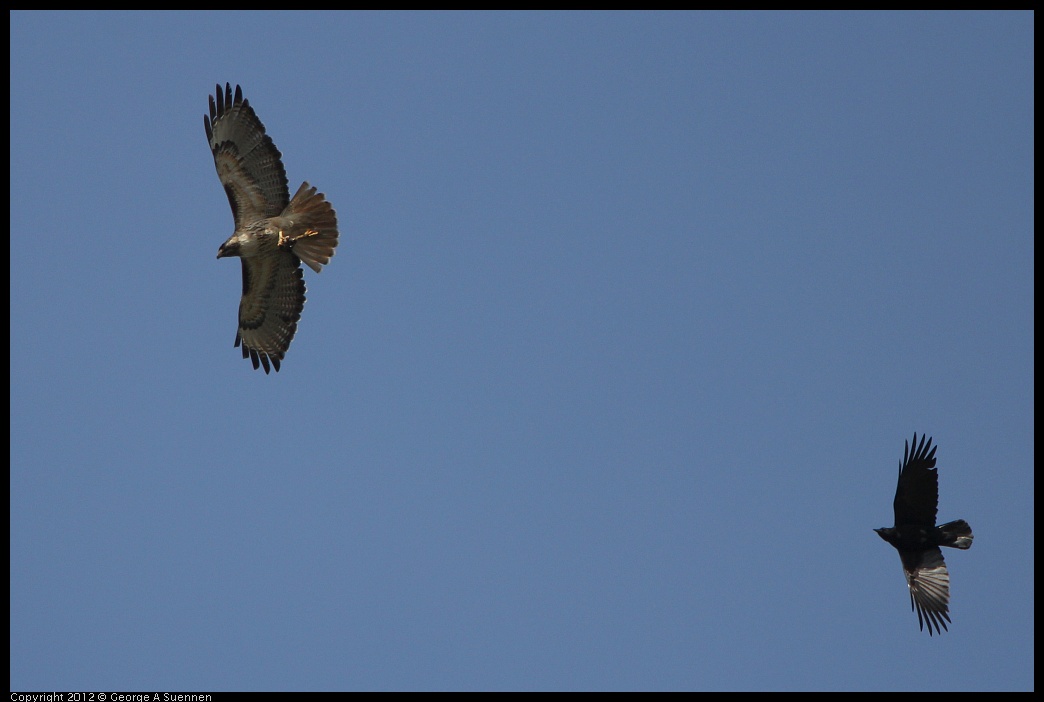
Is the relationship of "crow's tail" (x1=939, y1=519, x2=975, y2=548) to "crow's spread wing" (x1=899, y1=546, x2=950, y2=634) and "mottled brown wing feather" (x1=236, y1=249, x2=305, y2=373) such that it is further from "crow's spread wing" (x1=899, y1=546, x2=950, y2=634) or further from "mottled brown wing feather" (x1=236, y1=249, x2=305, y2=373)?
"mottled brown wing feather" (x1=236, y1=249, x2=305, y2=373)

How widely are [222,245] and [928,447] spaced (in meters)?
8.74

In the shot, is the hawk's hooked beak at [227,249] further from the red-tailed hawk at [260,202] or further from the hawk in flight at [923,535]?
the hawk in flight at [923,535]

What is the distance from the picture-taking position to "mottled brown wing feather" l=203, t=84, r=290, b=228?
1544cm

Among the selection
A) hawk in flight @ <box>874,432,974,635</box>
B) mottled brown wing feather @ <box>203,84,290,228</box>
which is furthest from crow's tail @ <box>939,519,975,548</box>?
mottled brown wing feather @ <box>203,84,290,228</box>

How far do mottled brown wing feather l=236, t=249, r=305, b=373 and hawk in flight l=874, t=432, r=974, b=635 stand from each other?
A: 7.66m

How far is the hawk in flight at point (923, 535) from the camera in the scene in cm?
1622

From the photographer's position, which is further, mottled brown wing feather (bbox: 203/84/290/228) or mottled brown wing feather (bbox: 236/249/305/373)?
mottled brown wing feather (bbox: 236/249/305/373)

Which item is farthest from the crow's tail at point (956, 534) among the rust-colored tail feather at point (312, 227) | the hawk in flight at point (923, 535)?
the rust-colored tail feather at point (312, 227)

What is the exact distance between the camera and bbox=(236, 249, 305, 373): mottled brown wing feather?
16234mm

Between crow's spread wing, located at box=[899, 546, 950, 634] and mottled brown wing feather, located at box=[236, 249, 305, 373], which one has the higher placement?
mottled brown wing feather, located at box=[236, 249, 305, 373]

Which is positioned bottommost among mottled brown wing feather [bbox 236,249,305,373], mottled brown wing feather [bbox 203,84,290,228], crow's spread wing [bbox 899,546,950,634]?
crow's spread wing [bbox 899,546,950,634]

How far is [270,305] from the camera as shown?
54.7 ft

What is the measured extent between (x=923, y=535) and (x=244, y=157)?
30.5ft

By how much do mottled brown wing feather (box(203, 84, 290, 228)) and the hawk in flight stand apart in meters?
8.15
